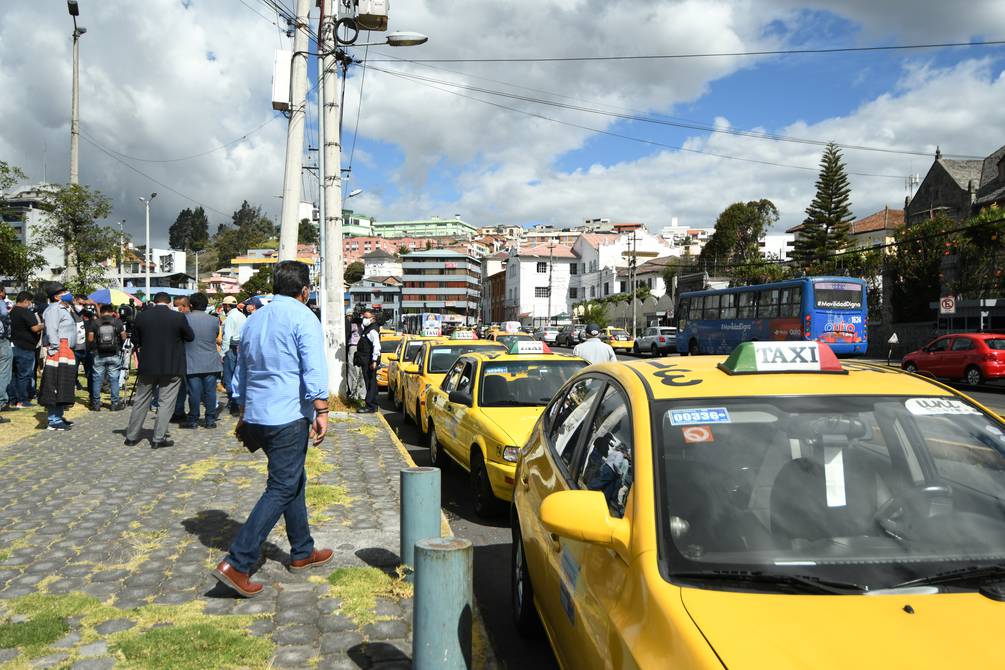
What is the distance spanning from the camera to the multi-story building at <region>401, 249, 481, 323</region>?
14100 cm

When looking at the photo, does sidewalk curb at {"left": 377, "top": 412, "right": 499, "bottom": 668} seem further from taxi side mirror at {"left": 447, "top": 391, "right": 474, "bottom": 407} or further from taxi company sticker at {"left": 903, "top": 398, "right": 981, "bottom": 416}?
taxi side mirror at {"left": 447, "top": 391, "right": 474, "bottom": 407}

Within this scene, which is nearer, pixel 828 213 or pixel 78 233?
pixel 78 233

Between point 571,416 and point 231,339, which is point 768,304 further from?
point 571,416

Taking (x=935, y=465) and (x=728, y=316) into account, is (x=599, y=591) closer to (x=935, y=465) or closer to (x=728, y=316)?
(x=935, y=465)

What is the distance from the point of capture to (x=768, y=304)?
3041cm

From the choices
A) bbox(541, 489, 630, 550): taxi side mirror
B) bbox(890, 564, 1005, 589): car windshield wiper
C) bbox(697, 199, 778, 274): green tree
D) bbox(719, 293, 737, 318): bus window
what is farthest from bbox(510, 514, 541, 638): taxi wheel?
bbox(697, 199, 778, 274): green tree

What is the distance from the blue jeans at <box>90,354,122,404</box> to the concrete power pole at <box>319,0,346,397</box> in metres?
3.54

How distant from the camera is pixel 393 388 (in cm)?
1616

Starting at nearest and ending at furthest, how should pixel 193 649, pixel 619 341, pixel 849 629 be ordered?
1. pixel 849 629
2. pixel 193 649
3. pixel 619 341

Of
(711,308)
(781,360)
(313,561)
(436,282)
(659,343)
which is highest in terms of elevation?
(436,282)

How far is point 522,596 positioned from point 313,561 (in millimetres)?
1636

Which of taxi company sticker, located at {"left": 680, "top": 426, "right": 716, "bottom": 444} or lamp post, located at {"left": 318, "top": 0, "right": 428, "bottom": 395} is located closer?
taxi company sticker, located at {"left": 680, "top": 426, "right": 716, "bottom": 444}

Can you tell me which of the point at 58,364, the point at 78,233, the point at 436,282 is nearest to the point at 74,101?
the point at 78,233

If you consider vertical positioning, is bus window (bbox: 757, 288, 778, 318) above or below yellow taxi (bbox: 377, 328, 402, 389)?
above
